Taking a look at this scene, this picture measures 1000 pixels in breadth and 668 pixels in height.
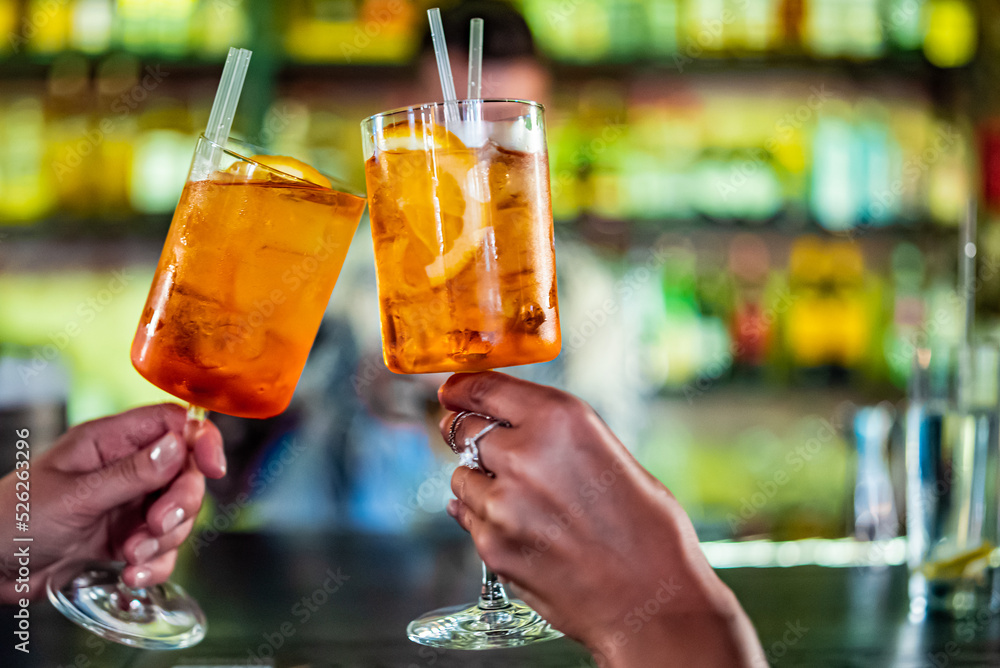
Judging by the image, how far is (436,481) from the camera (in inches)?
102

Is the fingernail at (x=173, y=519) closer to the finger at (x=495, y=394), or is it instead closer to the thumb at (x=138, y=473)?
the thumb at (x=138, y=473)

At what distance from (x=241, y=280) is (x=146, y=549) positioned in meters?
0.38

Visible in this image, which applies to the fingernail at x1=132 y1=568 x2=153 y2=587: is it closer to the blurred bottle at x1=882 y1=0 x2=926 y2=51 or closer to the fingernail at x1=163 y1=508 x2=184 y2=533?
the fingernail at x1=163 y1=508 x2=184 y2=533

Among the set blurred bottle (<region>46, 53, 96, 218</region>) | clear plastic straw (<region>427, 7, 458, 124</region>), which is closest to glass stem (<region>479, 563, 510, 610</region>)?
clear plastic straw (<region>427, 7, 458, 124</region>)

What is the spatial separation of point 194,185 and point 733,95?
2.43 m

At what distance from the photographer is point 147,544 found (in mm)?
1013

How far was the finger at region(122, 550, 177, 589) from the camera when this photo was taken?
1.01 metres

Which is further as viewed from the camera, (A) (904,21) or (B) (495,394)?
(A) (904,21)

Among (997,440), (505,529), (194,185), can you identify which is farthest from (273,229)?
(997,440)

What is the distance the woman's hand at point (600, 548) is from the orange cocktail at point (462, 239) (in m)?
0.11

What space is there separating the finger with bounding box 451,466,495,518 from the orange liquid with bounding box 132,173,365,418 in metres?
0.24

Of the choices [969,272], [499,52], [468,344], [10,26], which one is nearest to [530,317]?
[468,344]

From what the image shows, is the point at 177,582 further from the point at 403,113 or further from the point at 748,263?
the point at 748,263

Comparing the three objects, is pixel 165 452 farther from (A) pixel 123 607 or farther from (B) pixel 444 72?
(B) pixel 444 72
